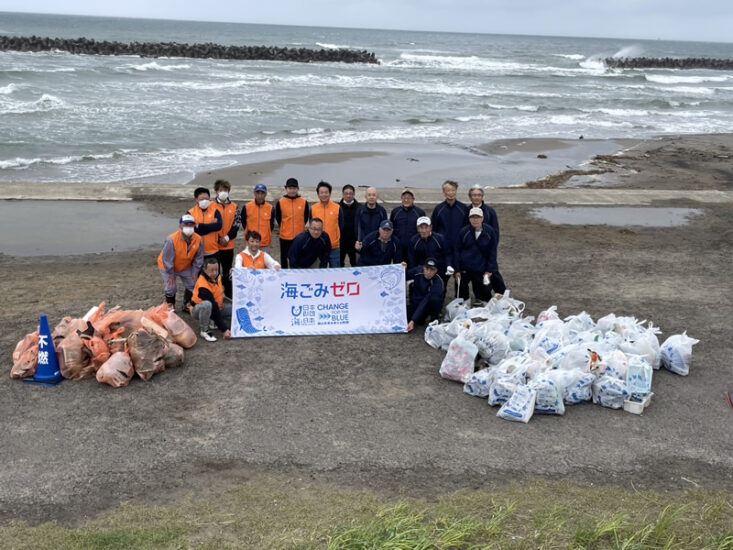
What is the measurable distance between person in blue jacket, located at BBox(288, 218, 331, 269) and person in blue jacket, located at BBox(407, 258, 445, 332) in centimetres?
123

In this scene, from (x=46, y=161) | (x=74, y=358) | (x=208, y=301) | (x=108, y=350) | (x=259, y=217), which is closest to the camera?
(x=74, y=358)

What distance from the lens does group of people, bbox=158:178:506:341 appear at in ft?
27.2

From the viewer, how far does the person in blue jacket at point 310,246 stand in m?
8.58

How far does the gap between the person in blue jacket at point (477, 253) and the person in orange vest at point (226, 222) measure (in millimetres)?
2953

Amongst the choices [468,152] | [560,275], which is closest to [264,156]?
[468,152]

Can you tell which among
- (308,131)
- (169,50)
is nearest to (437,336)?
(308,131)

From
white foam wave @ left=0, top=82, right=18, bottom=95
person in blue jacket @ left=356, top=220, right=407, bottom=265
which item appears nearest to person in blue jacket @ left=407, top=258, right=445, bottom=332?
person in blue jacket @ left=356, top=220, right=407, bottom=265

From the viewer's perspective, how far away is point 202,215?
28.6ft

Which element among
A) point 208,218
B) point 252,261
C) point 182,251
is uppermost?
point 208,218

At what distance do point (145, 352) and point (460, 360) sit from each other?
10.5ft

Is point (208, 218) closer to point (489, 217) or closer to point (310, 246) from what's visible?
point (310, 246)

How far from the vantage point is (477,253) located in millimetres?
8859

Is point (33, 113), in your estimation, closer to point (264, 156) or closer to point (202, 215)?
point (264, 156)

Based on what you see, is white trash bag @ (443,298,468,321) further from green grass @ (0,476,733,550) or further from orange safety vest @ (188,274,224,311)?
green grass @ (0,476,733,550)
